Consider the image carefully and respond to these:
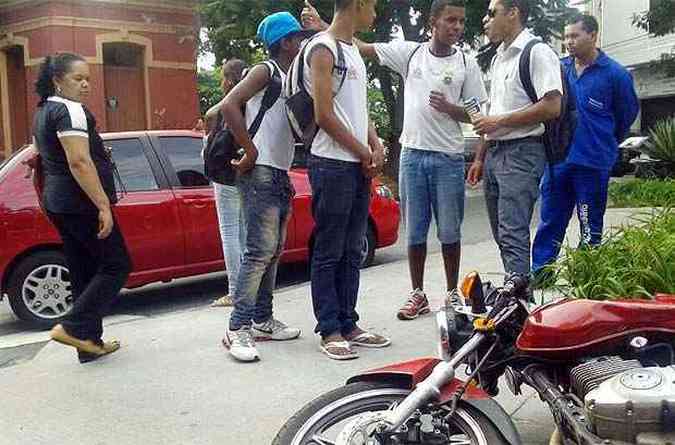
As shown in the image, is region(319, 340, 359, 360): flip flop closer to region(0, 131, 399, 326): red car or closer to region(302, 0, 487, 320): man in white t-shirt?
region(302, 0, 487, 320): man in white t-shirt

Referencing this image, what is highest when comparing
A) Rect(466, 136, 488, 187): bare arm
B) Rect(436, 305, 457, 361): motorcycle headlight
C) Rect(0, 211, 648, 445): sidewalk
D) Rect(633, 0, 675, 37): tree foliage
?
Rect(633, 0, 675, 37): tree foliage

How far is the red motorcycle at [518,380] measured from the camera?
238cm

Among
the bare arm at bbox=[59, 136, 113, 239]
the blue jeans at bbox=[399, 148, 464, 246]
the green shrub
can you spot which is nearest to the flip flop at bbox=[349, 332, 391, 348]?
the blue jeans at bbox=[399, 148, 464, 246]

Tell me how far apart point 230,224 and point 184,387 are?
1.81 metres

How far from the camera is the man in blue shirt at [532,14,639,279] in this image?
17.5 ft

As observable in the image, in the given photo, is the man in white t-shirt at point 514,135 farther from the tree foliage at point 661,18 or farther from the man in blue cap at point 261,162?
the tree foliage at point 661,18

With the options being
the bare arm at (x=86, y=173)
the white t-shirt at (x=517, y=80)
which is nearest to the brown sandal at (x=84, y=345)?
the bare arm at (x=86, y=173)

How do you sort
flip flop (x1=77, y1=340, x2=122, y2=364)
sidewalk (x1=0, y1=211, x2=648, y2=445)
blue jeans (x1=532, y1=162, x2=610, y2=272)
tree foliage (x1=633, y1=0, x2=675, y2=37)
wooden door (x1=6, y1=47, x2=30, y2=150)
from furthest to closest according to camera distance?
1. wooden door (x1=6, y1=47, x2=30, y2=150)
2. tree foliage (x1=633, y1=0, x2=675, y2=37)
3. blue jeans (x1=532, y1=162, x2=610, y2=272)
4. flip flop (x1=77, y1=340, x2=122, y2=364)
5. sidewalk (x1=0, y1=211, x2=648, y2=445)

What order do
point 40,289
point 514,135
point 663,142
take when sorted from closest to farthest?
1. point 514,135
2. point 40,289
3. point 663,142

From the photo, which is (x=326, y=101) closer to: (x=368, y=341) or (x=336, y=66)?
(x=336, y=66)

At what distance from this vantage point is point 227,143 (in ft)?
15.0

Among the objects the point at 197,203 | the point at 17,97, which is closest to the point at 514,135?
the point at 197,203

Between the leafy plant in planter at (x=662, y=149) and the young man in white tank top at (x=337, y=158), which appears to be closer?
the young man in white tank top at (x=337, y=158)

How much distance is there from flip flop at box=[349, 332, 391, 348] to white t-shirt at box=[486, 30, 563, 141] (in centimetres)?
135
